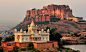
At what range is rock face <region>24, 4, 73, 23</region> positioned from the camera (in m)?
142

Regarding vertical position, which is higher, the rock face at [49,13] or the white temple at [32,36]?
the rock face at [49,13]

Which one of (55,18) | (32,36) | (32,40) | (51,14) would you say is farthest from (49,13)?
(32,36)

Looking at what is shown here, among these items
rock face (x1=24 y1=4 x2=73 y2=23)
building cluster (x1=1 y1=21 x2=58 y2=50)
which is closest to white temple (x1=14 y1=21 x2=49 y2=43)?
building cluster (x1=1 y1=21 x2=58 y2=50)

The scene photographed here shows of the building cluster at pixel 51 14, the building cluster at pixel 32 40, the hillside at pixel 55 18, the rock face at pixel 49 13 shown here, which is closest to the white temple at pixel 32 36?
the building cluster at pixel 32 40

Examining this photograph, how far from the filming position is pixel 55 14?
148 meters

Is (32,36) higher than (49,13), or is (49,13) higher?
(49,13)

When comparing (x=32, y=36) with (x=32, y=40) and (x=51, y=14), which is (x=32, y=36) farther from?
(x=51, y=14)

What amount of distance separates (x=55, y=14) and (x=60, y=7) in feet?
22.8

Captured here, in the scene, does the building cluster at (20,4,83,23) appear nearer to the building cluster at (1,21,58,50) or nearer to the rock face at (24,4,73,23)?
the rock face at (24,4,73,23)

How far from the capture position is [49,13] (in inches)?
5827

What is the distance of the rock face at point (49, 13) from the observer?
142 meters

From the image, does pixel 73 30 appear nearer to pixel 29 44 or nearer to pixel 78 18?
pixel 78 18

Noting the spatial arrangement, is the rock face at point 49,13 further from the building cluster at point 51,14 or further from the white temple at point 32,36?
the white temple at point 32,36

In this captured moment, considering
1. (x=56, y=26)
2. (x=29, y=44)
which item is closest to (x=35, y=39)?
(x=29, y=44)
